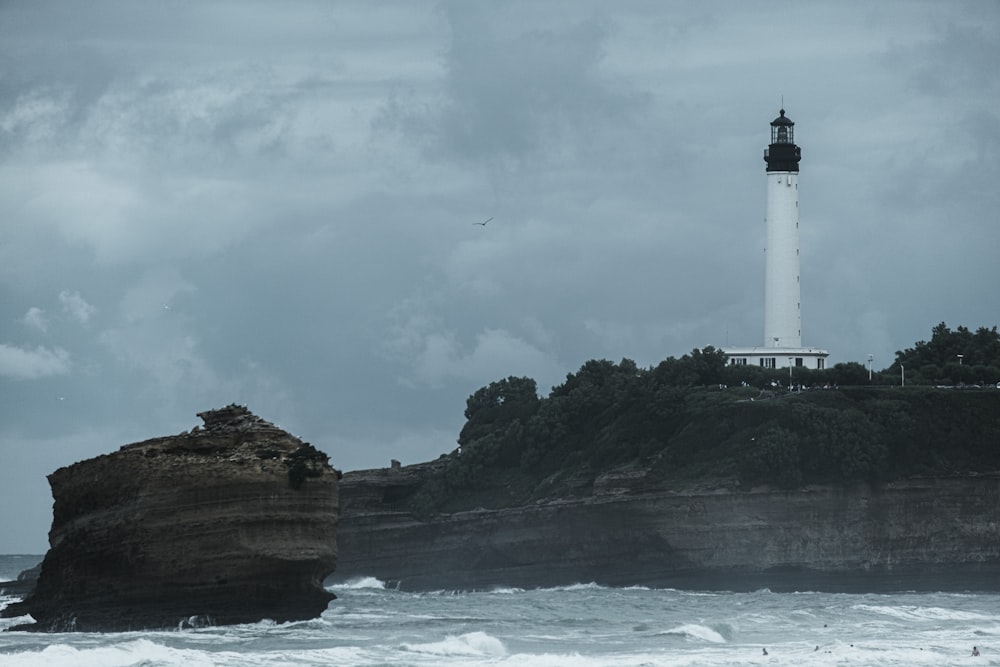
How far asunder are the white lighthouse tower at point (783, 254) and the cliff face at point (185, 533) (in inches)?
2501

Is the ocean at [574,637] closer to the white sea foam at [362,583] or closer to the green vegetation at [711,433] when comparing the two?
the green vegetation at [711,433]

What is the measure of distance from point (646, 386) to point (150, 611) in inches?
2329

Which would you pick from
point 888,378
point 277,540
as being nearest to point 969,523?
point 888,378

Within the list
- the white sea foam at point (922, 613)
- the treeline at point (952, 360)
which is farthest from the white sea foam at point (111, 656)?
the treeline at point (952, 360)

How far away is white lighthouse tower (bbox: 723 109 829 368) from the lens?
373ft

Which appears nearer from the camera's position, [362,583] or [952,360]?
[362,583]

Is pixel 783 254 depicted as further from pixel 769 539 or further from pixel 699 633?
pixel 699 633

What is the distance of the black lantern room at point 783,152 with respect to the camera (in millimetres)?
114250

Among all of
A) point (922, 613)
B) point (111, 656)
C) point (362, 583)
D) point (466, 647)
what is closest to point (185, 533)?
point (111, 656)

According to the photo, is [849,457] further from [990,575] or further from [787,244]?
[787,244]

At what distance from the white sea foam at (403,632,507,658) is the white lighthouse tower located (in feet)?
206

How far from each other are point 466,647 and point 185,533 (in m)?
8.94

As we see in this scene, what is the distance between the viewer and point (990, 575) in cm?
9262

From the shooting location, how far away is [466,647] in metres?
53.7
